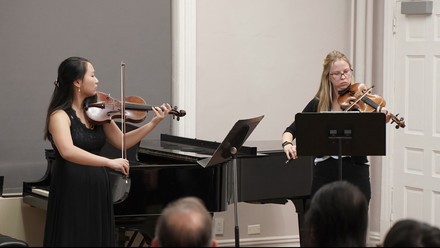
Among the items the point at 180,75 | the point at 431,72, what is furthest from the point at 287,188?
the point at 431,72

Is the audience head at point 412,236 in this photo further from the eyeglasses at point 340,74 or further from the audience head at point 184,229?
the eyeglasses at point 340,74

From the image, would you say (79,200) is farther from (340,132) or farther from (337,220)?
(337,220)

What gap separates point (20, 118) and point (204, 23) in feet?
5.44

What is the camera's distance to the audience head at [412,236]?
8.06 feet

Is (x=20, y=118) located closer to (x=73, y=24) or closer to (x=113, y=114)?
(x=73, y=24)

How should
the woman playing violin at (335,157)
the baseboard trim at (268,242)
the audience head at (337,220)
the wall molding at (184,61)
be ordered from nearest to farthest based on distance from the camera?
the audience head at (337,220) < the woman playing violin at (335,157) < the wall molding at (184,61) < the baseboard trim at (268,242)

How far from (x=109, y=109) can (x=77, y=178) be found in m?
0.42

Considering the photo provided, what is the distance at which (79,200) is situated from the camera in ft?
15.4

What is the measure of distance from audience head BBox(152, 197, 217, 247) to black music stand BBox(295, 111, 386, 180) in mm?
2189

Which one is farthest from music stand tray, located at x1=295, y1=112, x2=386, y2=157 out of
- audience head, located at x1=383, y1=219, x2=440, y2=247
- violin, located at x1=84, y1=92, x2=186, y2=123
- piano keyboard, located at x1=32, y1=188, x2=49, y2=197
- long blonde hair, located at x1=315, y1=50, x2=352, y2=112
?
audience head, located at x1=383, y1=219, x2=440, y2=247

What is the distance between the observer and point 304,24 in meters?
7.22

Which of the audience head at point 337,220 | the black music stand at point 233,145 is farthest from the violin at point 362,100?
the audience head at point 337,220

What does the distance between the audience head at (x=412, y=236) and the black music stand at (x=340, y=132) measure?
6.86 ft

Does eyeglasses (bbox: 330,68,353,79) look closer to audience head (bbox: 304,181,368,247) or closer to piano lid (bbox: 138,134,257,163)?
piano lid (bbox: 138,134,257,163)
